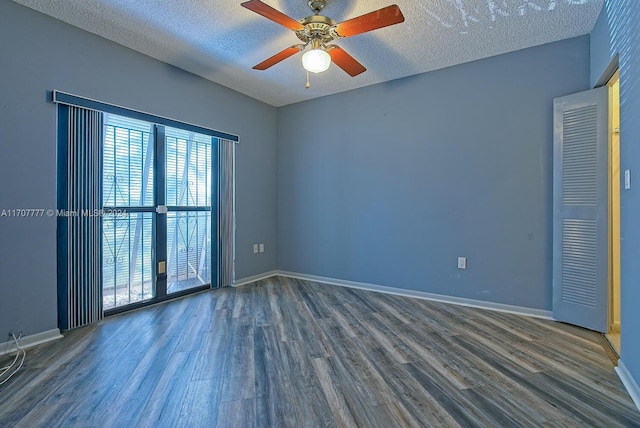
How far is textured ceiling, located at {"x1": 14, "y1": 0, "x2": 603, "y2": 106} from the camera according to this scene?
2.43 metres

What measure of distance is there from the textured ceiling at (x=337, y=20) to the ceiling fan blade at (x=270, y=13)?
15.8 inches

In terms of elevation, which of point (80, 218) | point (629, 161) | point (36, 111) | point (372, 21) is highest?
point (372, 21)

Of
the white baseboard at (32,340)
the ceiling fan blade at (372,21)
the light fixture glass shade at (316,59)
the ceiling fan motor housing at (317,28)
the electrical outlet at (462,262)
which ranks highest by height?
the ceiling fan motor housing at (317,28)

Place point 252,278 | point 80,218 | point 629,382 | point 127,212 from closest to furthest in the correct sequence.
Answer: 1. point 629,382
2. point 80,218
3. point 127,212
4. point 252,278

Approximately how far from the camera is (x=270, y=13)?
2.01 metres

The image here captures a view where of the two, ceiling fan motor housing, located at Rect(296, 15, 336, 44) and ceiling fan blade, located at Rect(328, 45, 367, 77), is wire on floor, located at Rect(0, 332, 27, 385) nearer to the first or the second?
ceiling fan motor housing, located at Rect(296, 15, 336, 44)

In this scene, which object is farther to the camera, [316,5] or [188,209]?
[188,209]

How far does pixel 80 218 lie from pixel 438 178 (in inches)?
141

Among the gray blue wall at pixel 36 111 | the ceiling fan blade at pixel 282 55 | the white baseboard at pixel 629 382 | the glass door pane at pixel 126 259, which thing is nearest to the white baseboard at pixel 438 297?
the white baseboard at pixel 629 382

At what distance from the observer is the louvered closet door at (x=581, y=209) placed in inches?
103

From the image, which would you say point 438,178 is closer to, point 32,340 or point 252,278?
point 252,278

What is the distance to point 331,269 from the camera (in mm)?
4375

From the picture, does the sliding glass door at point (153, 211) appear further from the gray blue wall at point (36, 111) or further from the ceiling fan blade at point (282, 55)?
the ceiling fan blade at point (282, 55)

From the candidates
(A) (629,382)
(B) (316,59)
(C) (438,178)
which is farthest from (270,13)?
(A) (629,382)
